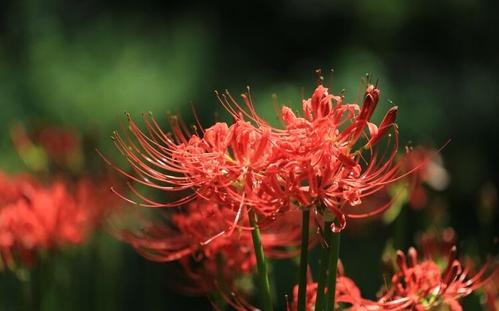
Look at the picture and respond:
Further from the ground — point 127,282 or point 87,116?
point 87,116

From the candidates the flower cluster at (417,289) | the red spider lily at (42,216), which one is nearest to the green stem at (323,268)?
the flower cluster at (417,289)

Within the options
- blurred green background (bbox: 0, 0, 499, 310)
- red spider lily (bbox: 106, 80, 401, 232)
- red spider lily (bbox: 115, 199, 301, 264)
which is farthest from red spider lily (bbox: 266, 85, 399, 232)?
blurred green background (bbox: 0, 0, 499, 310)

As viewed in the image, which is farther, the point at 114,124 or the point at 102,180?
the point at 114,124

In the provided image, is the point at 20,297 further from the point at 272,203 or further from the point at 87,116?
the point at 87,116

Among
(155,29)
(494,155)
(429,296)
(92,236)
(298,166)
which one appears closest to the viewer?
(298,166)

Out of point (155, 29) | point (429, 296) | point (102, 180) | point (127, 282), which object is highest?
point (155, 29)

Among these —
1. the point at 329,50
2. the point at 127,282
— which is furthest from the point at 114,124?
the point at 329,50

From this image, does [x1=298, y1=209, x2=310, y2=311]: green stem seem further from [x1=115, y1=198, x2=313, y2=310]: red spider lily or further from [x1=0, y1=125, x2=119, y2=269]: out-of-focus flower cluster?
[x1=0, y1=125, x2=119, y2=269]: out-of-focus flower cluster

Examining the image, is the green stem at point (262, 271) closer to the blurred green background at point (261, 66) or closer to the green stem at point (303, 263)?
the green stem at point (303, 263)
